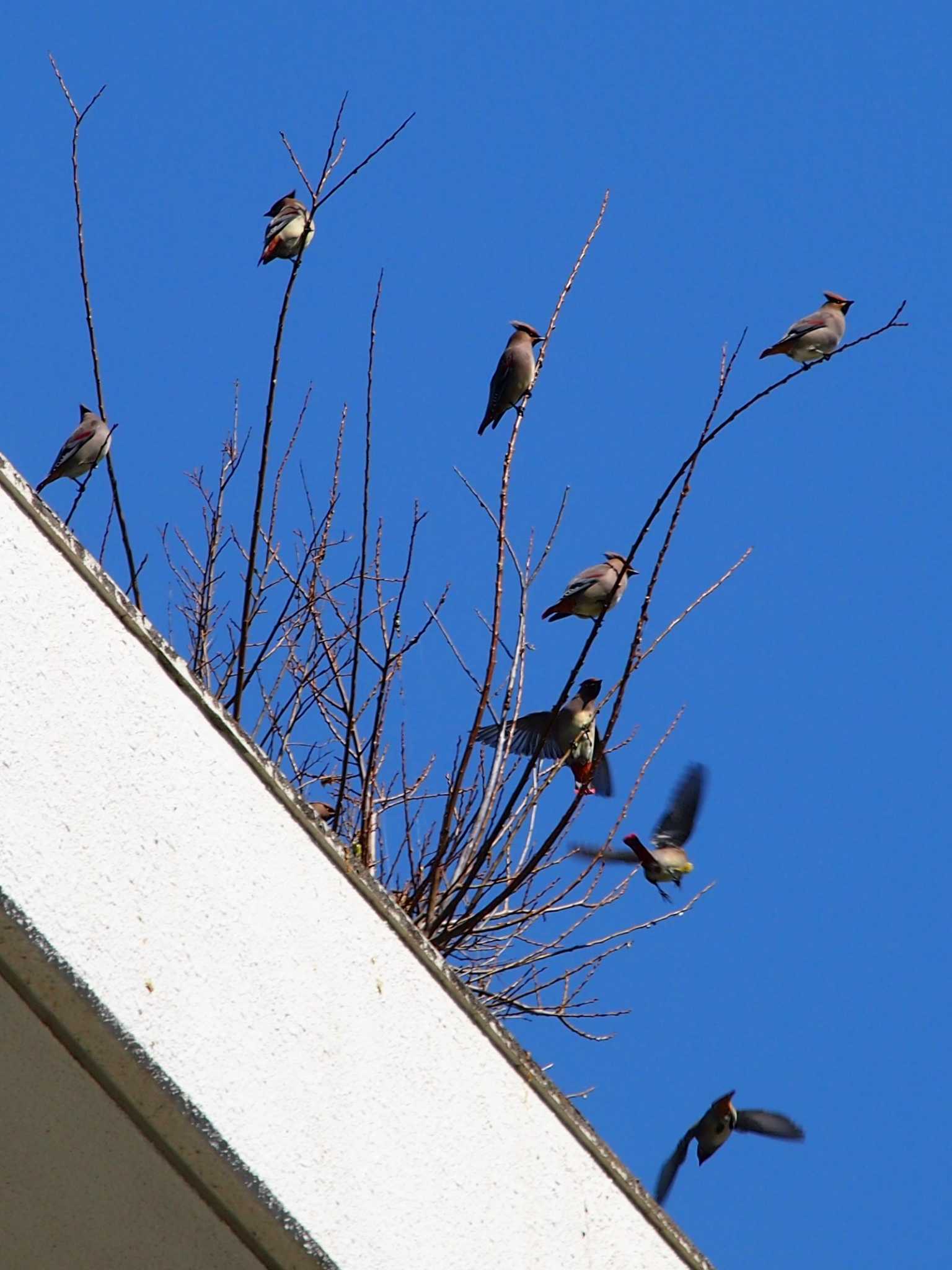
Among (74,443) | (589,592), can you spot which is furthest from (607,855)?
(74,443)

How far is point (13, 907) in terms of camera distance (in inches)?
55.7

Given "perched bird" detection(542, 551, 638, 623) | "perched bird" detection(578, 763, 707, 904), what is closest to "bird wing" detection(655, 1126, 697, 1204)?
"perched bird" detection(578, 763, 707, 904)

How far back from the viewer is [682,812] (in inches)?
239

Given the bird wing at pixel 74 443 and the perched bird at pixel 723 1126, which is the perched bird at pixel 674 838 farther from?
the bird wing at pixel 74 443

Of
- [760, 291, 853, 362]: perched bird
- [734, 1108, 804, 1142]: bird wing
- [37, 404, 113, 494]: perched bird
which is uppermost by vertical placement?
[37, 404, 113, 494]: perched bird

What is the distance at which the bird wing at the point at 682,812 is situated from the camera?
19.3ft

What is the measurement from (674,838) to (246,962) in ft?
14.4

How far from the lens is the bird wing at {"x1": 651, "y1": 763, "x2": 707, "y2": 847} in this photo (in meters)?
5.88

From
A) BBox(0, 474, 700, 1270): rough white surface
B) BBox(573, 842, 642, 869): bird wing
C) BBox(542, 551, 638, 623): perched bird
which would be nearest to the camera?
BBox(0, 474, 700, 1270): rough white surface

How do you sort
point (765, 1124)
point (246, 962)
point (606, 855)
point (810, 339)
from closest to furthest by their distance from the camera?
point (246, 962) → point (606, 855) → point (765, 1124) → point (810, 339)

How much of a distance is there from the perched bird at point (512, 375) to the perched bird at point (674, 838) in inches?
60.7

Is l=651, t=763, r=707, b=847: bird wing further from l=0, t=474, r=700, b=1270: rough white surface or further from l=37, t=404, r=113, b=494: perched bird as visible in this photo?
l=0, t=474, r=700, b=1270: rough white surface

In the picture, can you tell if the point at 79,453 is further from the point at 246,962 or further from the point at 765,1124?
the point at 246,962

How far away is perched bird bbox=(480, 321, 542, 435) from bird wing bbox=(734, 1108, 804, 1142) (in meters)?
2.66
